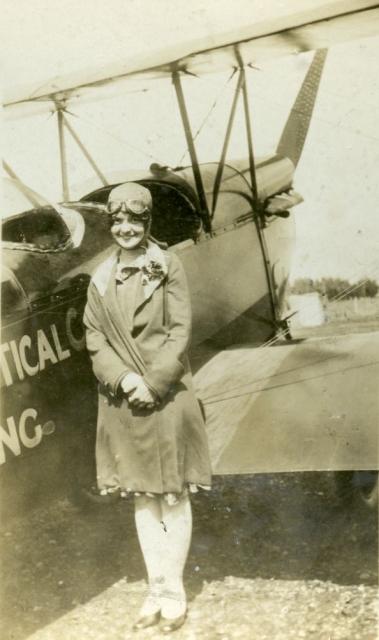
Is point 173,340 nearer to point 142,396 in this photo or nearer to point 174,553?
point 142,396

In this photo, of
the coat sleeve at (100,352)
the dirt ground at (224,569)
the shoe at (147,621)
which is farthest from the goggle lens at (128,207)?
the shoe at (147,621)

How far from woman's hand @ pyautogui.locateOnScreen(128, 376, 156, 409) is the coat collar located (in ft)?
1.17

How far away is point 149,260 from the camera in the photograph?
233cm

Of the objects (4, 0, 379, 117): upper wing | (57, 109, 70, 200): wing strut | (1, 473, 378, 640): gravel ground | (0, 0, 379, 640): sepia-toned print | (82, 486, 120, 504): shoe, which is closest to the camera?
(0, 0, 379, 640): sepia-toned print

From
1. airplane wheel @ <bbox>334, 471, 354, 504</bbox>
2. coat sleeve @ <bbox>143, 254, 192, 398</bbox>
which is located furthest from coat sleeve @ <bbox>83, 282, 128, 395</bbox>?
airplane wheel @ <bbox>334, 471, 354, 504</bbox>

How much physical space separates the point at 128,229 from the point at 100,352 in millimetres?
498

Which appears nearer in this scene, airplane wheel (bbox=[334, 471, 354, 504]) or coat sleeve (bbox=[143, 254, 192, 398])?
coat sleeve (bbox=[143, 254, 192, 398])

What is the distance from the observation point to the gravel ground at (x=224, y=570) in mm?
2432

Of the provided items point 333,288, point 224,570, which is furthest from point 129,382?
point 333,288

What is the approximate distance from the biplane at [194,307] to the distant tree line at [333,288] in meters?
0.32

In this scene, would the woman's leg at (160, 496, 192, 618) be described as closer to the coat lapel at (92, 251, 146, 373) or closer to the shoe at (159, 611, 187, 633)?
the shoe at (159, 611, 187, 633)

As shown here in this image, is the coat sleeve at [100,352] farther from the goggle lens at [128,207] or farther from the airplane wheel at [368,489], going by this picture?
the airplane wheel at [368,489]

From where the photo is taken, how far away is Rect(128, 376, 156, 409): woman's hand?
2.22m

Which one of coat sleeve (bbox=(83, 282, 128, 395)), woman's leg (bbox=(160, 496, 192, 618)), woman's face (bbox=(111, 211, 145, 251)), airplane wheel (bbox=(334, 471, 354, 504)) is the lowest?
airplane wheel (bbox=(334, 471, 354, 504))
